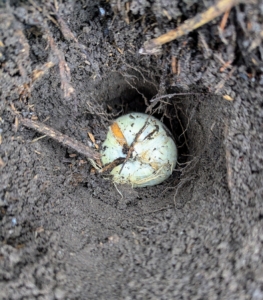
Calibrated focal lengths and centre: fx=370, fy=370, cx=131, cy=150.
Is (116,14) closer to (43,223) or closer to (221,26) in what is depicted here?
(221,26)

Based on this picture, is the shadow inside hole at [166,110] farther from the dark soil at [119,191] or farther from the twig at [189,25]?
the twig at [189,25]

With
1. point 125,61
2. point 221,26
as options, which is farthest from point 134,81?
point 221,26

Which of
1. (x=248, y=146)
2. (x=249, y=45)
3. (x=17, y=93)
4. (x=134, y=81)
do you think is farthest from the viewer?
(x=134, y=81)

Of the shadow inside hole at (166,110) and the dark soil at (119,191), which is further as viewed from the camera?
the shadow inside hole at (166,110)

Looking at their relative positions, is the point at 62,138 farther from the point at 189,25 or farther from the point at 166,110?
the point at 189,25

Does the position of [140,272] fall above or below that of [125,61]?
below

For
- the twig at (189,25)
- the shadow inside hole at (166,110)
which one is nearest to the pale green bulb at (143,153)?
the shadow inside hole at (166,110)
